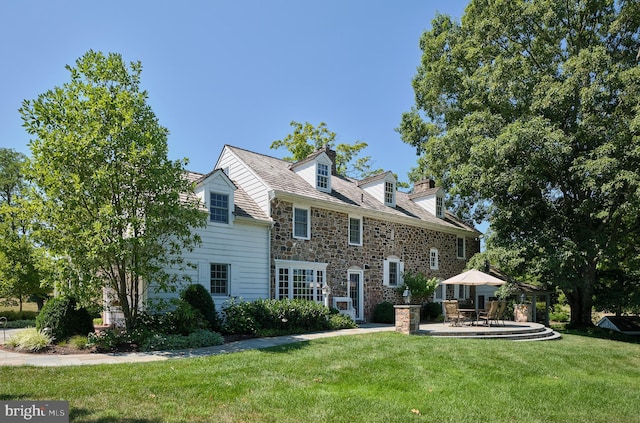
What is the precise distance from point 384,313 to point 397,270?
2662mm

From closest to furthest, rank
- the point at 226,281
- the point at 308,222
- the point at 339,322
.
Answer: the point at 226,281 < the point at 339,322 < the point at 308,222

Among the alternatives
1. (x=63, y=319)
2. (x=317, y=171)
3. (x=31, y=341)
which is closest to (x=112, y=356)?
(x=31, y=341)

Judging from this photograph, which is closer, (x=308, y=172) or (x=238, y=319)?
(x=238, y=319)

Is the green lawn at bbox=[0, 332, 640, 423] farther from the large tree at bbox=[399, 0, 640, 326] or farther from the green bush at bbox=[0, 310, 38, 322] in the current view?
the green bush at bbox=[0, 310, 38, 322]

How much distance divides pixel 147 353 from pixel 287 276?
7093mm

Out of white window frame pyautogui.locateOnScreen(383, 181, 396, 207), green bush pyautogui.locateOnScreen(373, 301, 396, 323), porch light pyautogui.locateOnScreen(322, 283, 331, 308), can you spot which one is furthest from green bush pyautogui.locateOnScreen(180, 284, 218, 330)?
white window frame pyautogui.locateOnScreen(383, 181, 396, 207)

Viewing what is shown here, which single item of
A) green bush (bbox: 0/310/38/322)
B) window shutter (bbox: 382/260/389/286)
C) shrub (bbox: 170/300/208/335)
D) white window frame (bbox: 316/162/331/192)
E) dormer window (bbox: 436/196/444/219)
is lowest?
green bush (bbox: 0/310/38/322)

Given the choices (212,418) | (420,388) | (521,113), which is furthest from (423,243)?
(212,418)

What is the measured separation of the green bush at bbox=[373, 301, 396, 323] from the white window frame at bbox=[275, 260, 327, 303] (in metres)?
3.00

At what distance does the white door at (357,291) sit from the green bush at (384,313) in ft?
2.32

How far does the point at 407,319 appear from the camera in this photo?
1322cm

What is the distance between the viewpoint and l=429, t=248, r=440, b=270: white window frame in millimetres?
22558

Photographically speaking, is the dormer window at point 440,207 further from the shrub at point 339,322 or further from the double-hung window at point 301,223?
the shrub at point 339,322

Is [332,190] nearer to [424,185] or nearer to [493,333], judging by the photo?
[424,185]
